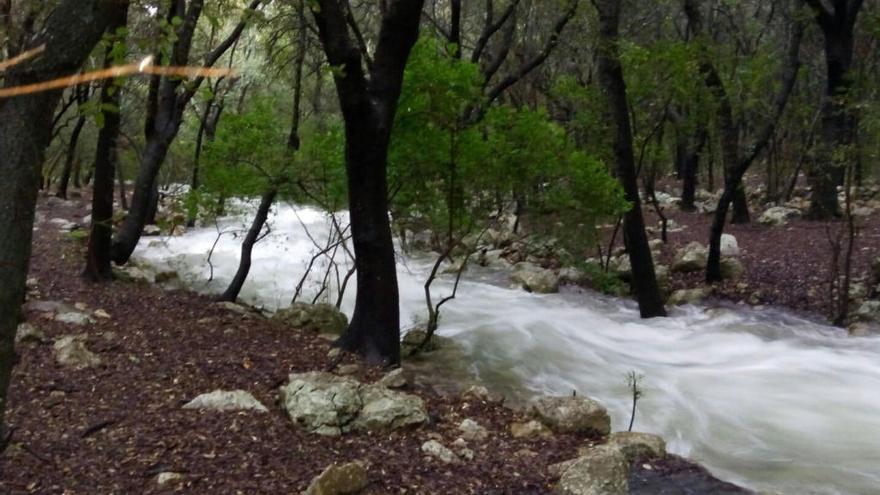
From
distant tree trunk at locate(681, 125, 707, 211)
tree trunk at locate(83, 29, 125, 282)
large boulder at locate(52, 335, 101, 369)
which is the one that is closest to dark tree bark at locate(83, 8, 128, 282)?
tree trunk at locate(83, 29, 125, 282)

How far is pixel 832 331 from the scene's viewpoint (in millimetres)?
10531

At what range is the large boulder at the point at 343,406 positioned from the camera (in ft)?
17.6

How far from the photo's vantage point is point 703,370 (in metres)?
9.27

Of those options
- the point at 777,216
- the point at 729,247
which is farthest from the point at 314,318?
the point at 777,216

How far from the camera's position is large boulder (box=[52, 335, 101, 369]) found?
609cm

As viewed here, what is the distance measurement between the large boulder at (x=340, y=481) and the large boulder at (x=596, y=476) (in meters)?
1.23

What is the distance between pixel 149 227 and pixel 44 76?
17267mm

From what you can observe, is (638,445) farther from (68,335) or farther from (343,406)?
(68,335)

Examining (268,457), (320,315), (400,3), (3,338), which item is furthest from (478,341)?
(3,338)

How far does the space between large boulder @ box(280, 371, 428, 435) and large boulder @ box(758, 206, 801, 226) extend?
14.3 meters

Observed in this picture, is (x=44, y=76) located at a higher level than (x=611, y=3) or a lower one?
lower

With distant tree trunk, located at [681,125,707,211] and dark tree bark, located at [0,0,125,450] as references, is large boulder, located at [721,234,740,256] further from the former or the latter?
dark tree bark, located at [0,0,125,450]

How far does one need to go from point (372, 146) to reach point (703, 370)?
4.98 metres

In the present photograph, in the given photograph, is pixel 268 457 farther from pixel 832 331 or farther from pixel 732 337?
pixel 832 331
